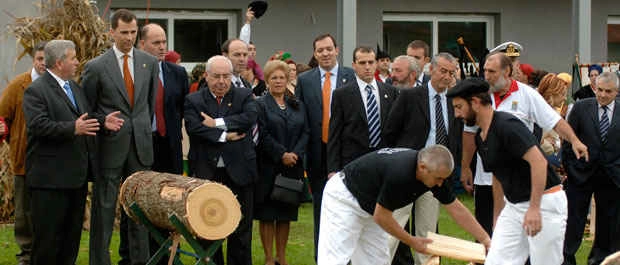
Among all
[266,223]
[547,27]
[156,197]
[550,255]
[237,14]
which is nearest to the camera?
[550,255]

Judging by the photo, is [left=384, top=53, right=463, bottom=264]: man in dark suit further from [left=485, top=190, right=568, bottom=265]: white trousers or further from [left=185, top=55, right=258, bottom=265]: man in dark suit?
[left=485, top=190, right=568, bottom=265]: white trousers

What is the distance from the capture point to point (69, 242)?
9.59 metres

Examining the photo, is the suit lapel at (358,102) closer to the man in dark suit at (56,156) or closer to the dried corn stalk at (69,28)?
the man in dark suit at (56,156)

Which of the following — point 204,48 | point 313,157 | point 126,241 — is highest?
point 204,48

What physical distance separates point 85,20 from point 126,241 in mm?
2749

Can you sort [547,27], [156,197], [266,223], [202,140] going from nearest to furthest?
[156,197], [202,140], [266,223], [547,27]

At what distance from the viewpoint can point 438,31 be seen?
19.2 metres

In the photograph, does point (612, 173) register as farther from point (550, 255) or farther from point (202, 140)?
point (202, 140)

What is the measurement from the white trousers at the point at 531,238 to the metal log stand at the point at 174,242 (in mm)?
2519

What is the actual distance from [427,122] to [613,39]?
10925mm

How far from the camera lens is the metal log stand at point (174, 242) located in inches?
363

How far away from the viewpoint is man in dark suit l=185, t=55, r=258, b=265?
10195 mm

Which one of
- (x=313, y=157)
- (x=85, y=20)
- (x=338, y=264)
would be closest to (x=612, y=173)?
(x=313, y=157)

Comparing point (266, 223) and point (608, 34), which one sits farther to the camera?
point (608, 34)
